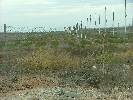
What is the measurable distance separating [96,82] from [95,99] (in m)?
2.90

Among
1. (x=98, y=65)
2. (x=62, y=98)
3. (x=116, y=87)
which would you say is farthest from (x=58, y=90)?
(x=98, y=65)

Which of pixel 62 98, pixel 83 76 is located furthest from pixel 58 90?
pixel 83 76

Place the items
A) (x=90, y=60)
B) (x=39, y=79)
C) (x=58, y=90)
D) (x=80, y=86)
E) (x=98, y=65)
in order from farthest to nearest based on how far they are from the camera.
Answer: (x=90, y=60) < (x=98, y=65) < (x=39, y=79) < (x=80, y=86) < (x=58, y=90)

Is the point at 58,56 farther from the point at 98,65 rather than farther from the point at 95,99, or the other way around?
the point at 95,99

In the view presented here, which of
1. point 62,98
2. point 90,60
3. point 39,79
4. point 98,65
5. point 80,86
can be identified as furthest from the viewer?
point 90,60

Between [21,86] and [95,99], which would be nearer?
[95,99]

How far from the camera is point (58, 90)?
13289mm

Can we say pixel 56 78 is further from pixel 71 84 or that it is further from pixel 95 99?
pixel 95 99

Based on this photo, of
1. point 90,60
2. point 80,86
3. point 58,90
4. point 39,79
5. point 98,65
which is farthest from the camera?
point 90,60

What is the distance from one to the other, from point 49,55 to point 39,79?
3867mm

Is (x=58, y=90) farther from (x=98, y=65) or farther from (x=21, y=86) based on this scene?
(x=98, y=65)

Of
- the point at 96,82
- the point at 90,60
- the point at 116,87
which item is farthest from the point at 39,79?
the point at 90,60

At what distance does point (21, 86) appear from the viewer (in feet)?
49.3

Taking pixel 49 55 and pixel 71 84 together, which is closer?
pixel 71 84
